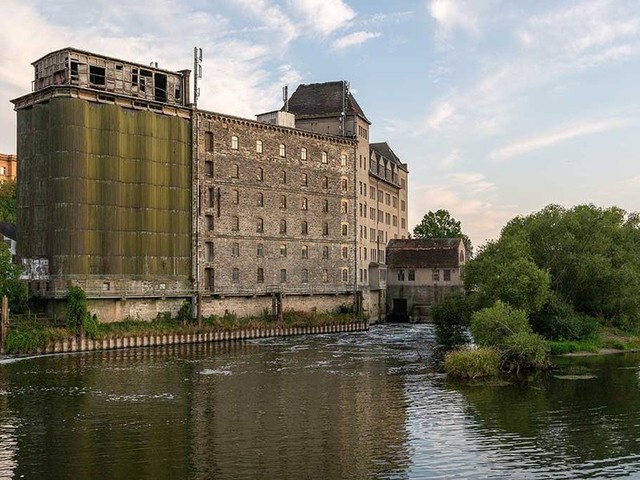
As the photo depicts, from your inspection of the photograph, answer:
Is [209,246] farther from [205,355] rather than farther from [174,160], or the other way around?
[205,355]

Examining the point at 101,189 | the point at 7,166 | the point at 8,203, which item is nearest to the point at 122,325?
the point at 101,189

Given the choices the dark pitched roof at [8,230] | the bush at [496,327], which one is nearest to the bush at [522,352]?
the bush at [496,327]

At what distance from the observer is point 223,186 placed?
237ft

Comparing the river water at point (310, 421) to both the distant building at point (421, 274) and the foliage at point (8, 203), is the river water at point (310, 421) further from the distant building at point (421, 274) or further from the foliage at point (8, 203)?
the foliage at point (8, 203)

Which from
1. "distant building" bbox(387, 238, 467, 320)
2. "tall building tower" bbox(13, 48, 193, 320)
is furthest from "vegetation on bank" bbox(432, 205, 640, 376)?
"tall building tower" bbox(13, 48, 193, 320)

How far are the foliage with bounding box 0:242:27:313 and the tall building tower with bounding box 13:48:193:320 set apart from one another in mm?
2000

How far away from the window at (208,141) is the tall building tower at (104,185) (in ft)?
8.61

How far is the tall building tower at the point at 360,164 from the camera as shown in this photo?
86688mm

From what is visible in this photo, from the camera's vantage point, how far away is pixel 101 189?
62.2m

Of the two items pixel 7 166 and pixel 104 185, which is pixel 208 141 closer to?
pixel 104 185

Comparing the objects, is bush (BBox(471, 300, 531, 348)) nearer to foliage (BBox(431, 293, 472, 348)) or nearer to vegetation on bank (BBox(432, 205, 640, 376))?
vegetation on bank (BBox(432, 205, 640, 376))

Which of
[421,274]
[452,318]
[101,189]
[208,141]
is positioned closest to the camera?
[452,318]

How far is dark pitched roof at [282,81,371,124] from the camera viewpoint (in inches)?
3438

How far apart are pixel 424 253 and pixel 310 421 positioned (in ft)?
207
